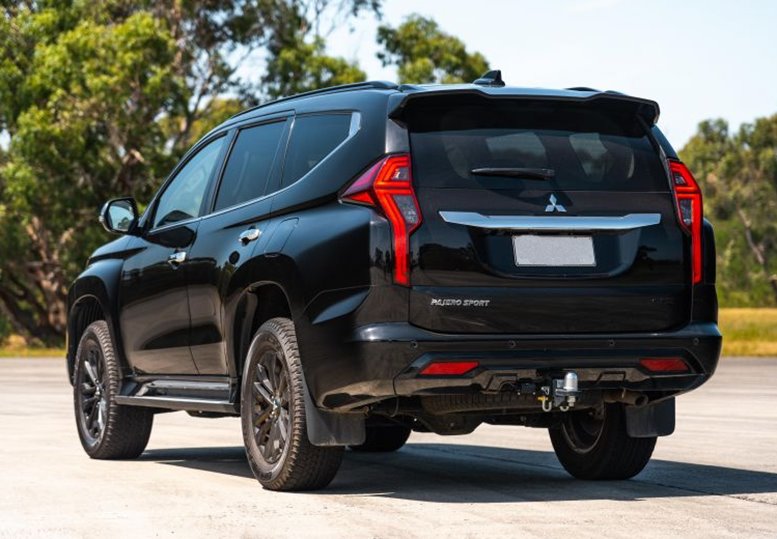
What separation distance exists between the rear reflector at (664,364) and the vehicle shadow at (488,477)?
707mm

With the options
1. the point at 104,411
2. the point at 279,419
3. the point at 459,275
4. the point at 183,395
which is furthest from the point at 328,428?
the point at 104,411

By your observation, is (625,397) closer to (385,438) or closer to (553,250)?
(553,250)

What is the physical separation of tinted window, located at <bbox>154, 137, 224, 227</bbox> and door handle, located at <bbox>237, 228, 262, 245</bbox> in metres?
1.06

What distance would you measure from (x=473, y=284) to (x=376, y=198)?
61 centimetres

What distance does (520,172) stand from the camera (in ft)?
25.2

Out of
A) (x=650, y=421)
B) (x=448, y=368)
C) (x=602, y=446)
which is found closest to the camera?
(x=448, y=368)

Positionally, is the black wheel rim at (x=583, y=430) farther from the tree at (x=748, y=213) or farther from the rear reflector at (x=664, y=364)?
the tree at (x=748, y=213)

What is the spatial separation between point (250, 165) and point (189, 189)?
0.88 meters

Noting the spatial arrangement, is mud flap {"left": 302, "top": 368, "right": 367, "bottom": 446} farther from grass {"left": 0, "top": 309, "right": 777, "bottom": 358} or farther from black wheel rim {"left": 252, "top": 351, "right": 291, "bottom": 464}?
grass {"left": 0, "top": 309, "right": 777, "bottom": 358}

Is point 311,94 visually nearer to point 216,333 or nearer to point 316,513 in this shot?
point 216,333

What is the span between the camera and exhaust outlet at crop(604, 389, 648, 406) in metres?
8.09

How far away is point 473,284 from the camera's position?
7.42 meters

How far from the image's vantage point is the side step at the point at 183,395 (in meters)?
8.91

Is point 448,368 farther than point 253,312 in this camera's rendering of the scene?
No
